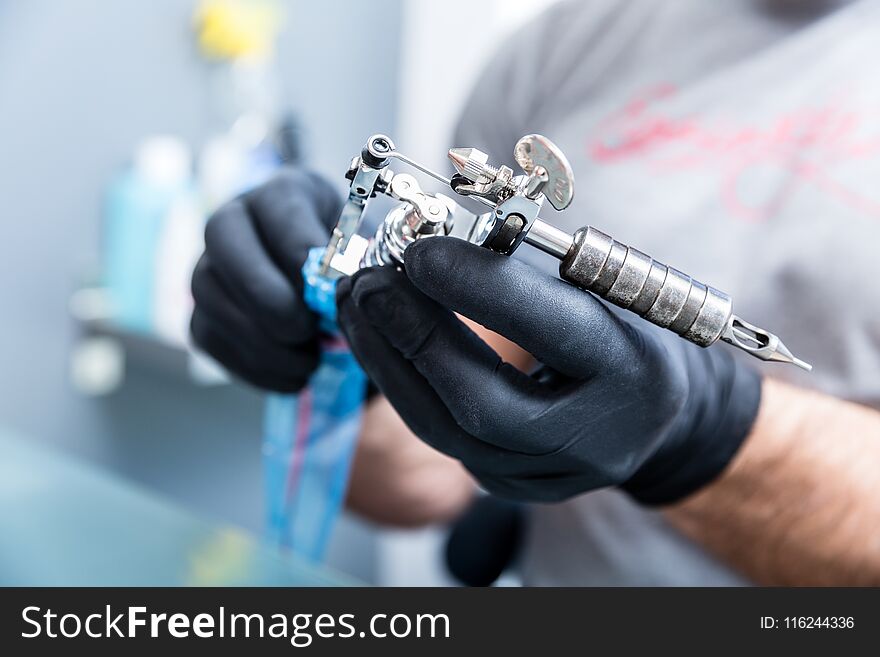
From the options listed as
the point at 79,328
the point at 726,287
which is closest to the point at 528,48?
the point at 726,287

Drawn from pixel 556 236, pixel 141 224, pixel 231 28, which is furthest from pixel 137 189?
pixel 556 236

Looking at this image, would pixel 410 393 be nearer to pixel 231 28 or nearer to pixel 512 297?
pixel 512 297

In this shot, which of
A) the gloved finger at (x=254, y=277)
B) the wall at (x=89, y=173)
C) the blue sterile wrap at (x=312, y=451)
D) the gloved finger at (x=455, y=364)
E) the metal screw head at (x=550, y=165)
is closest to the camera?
the metal screw head at (x=550, y=165)

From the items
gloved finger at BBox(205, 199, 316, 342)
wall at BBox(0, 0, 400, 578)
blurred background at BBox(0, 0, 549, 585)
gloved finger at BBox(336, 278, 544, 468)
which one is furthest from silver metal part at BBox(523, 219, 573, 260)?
wall at BBox(0, 0, 400, 578)

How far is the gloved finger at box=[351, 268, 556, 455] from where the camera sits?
0.41 meters

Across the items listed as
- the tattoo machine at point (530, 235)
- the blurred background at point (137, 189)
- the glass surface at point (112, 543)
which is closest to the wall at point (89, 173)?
the blurred background at point (137, 189)

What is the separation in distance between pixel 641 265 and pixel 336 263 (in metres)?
0.18

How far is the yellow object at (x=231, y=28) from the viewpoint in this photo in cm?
106

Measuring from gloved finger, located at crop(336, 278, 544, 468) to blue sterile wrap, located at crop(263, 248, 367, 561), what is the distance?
162mm

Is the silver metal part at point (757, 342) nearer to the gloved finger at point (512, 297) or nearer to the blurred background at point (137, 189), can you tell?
the gloved finger at point (512, 297)

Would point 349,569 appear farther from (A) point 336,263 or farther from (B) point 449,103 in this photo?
(A) point 336,263

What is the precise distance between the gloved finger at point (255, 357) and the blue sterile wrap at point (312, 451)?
1.1 inches

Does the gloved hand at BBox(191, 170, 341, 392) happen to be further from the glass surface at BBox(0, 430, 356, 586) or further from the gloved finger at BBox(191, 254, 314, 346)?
the glass surface at BBox(0, 430, 356, 586)

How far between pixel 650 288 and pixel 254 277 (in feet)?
1.00
